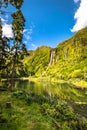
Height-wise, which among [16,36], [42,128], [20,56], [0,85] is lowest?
[42,128]

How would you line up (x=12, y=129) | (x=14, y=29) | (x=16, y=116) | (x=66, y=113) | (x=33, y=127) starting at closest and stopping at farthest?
(x=12, y=129) → (x=33, y=127) → (x=16, y=116) → (x=66, y=113) → (x=14, y=29)

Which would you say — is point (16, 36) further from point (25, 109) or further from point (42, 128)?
point (42, 128)

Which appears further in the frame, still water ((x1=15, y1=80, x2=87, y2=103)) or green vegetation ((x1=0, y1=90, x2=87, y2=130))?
still water ((x1=15, y1=80, x2=87, y2=103))

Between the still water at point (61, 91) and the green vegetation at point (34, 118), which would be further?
the still water at point (61, 91)

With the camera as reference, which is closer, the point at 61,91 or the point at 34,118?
the point at 34,118

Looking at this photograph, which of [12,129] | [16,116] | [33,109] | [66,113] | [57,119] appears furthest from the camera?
[66,113]

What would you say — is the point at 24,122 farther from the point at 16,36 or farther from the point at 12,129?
the point at 16,36

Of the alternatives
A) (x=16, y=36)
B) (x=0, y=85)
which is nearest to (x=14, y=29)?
(x=16, y=36)

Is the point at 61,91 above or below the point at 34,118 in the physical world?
below

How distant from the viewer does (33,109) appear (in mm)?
25906

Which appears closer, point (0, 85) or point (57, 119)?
point (57, 119)

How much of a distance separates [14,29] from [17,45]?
3.54 meters

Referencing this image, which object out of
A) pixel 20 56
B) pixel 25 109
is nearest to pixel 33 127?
pixel 25 109

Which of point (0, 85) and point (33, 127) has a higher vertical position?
point (0, 85)
